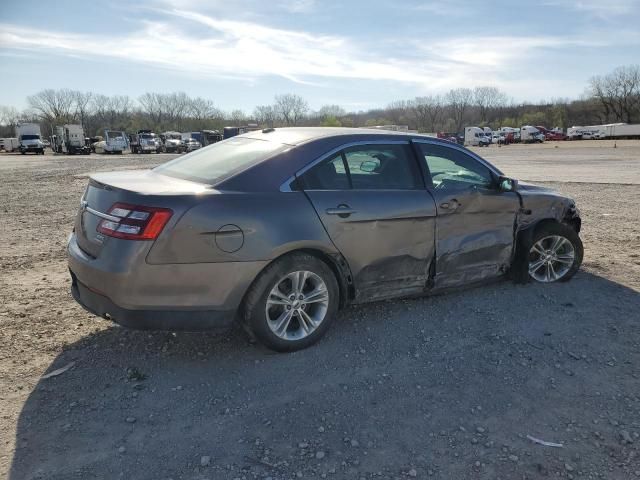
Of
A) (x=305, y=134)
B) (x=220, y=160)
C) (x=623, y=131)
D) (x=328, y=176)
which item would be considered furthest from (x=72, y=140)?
(x=623, y=131)

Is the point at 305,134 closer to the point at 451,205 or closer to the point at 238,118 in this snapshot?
the point at 451,205

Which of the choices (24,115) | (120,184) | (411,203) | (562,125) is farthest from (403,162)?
(24,115)

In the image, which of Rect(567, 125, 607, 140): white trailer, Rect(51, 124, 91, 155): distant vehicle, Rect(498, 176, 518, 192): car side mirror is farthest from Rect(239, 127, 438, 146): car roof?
Rect(567, 125, 607, 140): white trailer

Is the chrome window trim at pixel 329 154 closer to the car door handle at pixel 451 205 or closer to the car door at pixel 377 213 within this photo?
the car door at pixel 377 213

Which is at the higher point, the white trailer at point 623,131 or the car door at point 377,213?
the white trailer at point 623,131

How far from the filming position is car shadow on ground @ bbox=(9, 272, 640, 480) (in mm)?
2559

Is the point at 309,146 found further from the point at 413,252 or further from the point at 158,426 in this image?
the point at 158,426

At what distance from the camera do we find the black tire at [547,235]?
192 inches

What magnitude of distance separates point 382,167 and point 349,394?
6.16 feet

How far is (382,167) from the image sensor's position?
13.5ft

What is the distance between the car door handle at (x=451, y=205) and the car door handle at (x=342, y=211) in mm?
934

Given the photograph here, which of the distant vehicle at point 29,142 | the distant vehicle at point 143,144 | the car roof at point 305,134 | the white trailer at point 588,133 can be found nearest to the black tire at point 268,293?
the car roof at point 305,134

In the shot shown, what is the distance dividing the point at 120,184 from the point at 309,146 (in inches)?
54.9

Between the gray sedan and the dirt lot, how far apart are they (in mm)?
357
